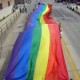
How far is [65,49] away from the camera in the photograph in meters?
22.8

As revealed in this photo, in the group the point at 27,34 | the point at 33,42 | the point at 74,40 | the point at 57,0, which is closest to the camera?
the point at 33,42

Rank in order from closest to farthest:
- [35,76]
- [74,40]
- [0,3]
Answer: [35,76], [74,40], [0,3]

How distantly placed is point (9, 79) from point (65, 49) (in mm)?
11644

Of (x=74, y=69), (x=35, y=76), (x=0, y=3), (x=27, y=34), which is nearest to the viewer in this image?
(x=35, y=76)

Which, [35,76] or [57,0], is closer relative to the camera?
[35,76]

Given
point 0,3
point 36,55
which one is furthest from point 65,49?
point 0,3

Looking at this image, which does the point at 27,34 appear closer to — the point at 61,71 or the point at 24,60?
the point at 24,60

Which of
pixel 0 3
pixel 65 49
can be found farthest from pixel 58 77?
pixel 0 3

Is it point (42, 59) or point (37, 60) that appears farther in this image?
point (42, 59)

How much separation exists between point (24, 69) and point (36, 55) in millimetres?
1218

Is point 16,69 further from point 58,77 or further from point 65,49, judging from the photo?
point 65,49

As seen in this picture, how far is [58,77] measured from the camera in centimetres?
1169

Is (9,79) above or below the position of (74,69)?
above

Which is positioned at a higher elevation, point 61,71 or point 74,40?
point 61,71
